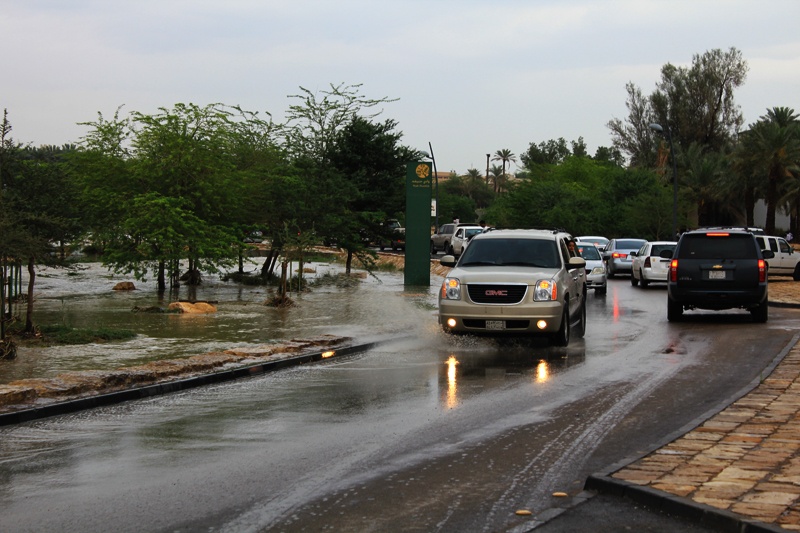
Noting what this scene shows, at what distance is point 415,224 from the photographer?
31.5 meters

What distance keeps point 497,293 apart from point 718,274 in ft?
22.2

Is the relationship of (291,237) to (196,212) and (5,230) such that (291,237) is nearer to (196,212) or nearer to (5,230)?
(196,212)

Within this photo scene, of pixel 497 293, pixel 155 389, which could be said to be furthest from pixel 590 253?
pixel 155 389

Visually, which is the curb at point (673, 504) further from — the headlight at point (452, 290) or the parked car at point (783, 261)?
the parked car at point (783, 261)

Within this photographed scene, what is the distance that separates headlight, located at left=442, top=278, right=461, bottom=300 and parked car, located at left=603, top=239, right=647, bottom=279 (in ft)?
82.3

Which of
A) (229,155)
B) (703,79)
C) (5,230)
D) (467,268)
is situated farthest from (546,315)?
(703,79)

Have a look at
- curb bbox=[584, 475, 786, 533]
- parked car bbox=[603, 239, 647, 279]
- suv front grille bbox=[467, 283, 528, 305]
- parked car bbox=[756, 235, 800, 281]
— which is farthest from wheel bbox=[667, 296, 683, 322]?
parked car bbox=[756, 235, 800, 281]

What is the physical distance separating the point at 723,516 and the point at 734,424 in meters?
3.45

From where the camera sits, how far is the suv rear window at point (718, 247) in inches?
839

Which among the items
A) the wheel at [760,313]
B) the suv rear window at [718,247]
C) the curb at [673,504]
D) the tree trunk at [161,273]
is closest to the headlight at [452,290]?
the suv rear window at [718,247]

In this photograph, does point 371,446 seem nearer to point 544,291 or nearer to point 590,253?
point 544,291

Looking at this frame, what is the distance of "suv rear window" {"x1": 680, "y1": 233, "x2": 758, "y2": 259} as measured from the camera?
2131cm

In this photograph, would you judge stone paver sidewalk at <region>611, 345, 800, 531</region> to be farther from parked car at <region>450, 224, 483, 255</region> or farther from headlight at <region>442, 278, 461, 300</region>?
parked car at <region>450, 224, 483, 255</region>

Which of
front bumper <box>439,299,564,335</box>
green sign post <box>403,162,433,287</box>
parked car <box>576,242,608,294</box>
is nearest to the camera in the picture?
front bumper <box>439,299,564,335</box>
